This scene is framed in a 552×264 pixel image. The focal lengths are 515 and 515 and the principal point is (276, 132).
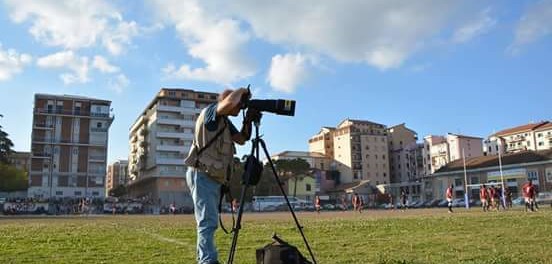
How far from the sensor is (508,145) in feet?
475

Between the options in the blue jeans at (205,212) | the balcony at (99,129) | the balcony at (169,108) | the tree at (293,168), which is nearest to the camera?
the blue jeans at (205,212)

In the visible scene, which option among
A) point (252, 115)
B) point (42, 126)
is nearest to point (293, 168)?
point (42, 126)

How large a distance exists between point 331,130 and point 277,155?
2168 centimetres

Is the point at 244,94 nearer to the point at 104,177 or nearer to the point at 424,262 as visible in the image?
the point at 424,262

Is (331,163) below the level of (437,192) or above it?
above

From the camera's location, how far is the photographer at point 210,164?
208 inches

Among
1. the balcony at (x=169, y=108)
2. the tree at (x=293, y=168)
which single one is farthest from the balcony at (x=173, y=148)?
the tree at (x=293, y=168)

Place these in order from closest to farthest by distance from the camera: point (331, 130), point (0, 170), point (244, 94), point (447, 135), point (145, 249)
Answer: point (244, 94), point (145, 249), point (0, 170), point (447, 135), point (331, 130)

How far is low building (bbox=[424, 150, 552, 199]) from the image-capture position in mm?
90188

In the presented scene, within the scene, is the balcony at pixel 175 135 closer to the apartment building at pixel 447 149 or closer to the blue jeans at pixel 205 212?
the apartment building at pixel 447 149

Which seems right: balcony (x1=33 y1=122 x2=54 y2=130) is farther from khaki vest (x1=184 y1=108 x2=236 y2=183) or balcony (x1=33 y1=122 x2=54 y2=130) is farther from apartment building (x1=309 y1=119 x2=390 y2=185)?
khaki vest (x1=184 y1=108 x2=236 y2=183)

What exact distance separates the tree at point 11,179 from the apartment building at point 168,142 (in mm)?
24242

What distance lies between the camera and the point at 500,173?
92.8m

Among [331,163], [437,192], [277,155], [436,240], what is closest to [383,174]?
[331,163]
